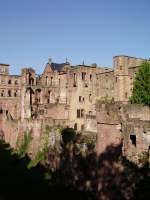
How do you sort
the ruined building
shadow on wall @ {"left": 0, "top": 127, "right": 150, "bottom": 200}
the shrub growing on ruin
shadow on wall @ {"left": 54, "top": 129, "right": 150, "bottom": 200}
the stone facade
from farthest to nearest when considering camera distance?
the ruined building < the shrub growing on ruin < the stone facade < shadow on wall @ {"left": 0, "top": 127, "right": 150, "bottom": 200} < shadow on wall @ {"left": 54, "top": 129, "right": 150, "bottom": 200}

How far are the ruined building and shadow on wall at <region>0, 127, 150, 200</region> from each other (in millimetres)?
14032

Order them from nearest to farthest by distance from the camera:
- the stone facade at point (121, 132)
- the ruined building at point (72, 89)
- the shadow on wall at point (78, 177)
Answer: the shadow on wall at point (78, 177), the stone facade at point (121, 132), the ruined building at point (72, 89)

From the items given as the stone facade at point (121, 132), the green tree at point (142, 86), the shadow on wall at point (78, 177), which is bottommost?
the shadow on wall at point (78, 177)

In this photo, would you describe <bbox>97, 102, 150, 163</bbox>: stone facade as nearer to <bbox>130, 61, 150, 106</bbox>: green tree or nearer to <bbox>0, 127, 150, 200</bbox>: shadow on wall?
<bbox>0, 127, 150, 200</bbox>: shadow on wall

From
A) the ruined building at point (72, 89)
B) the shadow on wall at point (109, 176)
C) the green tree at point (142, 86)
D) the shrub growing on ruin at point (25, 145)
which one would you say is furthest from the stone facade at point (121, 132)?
the ruined building at point (72, 89)

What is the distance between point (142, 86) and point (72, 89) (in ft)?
49.9

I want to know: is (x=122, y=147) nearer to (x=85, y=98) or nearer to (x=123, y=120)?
(x=123, y=120)

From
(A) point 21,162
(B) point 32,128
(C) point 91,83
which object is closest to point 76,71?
(C) point 91,83

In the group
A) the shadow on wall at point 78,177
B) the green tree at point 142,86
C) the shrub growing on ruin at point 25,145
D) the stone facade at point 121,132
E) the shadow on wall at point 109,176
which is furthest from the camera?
the green tree at point 142,86

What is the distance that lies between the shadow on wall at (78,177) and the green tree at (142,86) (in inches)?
637

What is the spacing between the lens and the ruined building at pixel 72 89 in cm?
5150

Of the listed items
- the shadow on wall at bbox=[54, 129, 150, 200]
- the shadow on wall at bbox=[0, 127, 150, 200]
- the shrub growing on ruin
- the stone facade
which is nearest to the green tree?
the shrub growing on ruin

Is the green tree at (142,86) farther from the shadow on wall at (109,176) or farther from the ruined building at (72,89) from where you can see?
the shadow on wall at (109,176)

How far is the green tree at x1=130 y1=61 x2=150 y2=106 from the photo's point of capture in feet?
144
